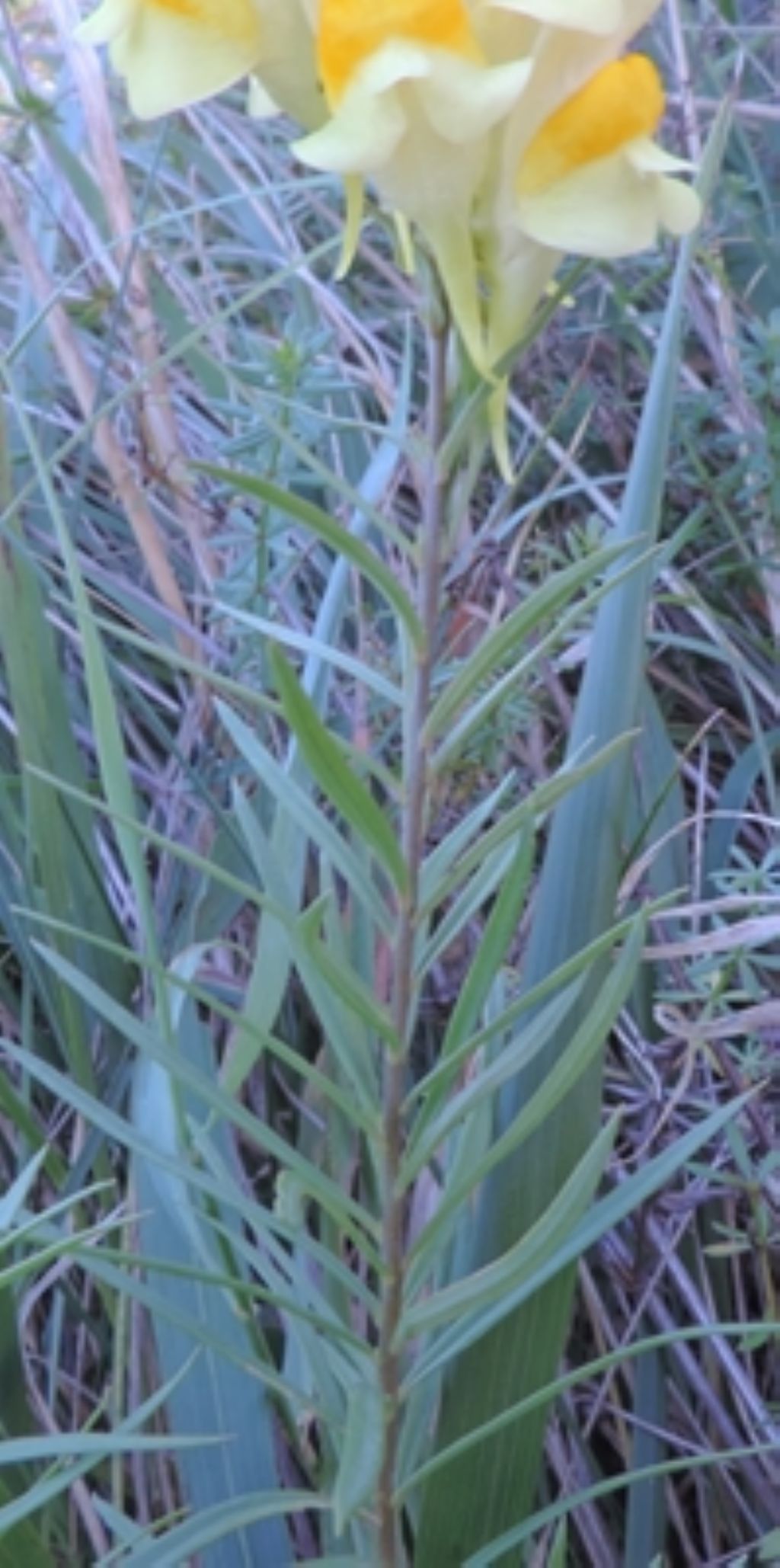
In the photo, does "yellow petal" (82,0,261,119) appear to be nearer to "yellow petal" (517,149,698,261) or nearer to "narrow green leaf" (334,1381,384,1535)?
"yellow petal" (517,149,698,261)

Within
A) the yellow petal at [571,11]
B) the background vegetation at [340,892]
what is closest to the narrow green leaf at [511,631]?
the background vegetation at [340,892]

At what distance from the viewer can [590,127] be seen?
0.38 meters

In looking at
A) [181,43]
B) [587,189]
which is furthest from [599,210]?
[181,43]

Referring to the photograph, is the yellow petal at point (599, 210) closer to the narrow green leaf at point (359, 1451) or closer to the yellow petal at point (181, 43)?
the yellow petal at point (181, 43)

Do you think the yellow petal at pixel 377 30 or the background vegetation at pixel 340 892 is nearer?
the yellow petal at pixel 377 30

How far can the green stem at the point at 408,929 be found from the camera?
403 mm

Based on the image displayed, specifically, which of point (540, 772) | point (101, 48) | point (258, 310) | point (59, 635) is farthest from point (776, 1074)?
point (101, 48)

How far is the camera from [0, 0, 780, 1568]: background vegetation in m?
0.49

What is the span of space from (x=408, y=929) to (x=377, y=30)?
0.73 ft

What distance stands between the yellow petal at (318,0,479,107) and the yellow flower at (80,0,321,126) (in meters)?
0.04

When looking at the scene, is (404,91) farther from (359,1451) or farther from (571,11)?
(359,1451)

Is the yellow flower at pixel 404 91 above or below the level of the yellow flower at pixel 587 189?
above

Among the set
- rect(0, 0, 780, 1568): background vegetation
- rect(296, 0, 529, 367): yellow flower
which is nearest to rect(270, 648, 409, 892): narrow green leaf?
rect(0, 0, 780, 1568): background vegetation

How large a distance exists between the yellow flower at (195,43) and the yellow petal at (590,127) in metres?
0.07
